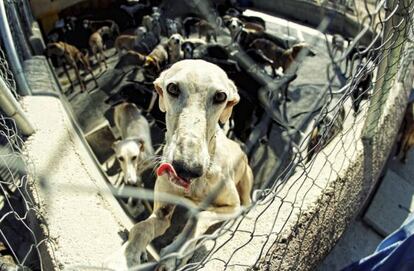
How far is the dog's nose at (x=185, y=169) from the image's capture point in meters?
2.72

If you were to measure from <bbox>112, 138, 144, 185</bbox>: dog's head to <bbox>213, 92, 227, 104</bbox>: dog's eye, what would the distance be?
221cm

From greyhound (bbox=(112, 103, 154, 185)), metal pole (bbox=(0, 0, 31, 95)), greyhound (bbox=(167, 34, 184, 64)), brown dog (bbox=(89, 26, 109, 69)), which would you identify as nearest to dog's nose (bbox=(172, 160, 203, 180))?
greyhound (bbox=(112, 103, 154, 185))

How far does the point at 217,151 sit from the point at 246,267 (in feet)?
3.76

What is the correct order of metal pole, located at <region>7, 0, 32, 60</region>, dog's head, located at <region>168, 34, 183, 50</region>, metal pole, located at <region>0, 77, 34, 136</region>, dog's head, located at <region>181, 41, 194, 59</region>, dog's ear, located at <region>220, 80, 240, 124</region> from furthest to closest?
dog's head, located at <region>168, 34, 183, 50</region> → dog's head, located at <region>181, 41, 194, 59</region> → metal pole, located at <region>7, 0, 32, 60</region> → metal pole, located at <region>0, 77, 34, 136</region> → dog's ear, located at <region>220, 80, 240, 124</region>

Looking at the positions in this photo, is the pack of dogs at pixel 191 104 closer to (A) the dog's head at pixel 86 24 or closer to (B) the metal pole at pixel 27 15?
(A) the dog's head at pixel 86 24

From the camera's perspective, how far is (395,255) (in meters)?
2.85

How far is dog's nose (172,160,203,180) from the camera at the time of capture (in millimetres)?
2725

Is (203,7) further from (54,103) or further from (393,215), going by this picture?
(393,215)

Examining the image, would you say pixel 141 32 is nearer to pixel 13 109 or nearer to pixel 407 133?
pixel 13 109

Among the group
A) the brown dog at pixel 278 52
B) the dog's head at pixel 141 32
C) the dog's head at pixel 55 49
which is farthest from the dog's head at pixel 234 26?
the dog's head at pixel 55 49

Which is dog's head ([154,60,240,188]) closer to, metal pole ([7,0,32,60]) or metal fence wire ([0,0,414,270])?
metal fence wire ([0,0,414,270])

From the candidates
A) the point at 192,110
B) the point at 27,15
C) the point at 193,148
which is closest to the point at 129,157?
the point at 192,110

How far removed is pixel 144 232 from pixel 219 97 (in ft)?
3.42

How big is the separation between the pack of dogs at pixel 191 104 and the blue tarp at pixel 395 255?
A: 74cm
